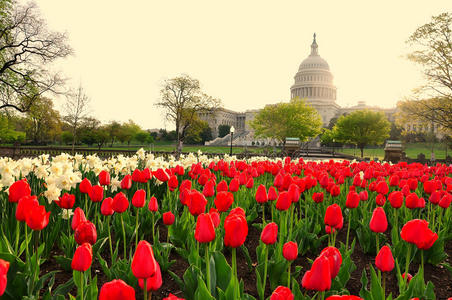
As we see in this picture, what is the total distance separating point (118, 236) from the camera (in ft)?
9.98

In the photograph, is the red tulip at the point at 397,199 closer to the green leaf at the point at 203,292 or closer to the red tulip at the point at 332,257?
the red tulip at the point at 332,257

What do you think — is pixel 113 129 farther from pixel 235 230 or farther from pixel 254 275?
pixel 235 230

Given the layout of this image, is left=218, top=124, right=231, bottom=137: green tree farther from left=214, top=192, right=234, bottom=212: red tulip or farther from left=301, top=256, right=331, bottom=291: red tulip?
left=301, top=256, right=331, bottom=291: red tulip

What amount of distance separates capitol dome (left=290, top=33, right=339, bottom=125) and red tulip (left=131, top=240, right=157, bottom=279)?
101 m

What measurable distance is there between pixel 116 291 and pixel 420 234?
64.0 inches

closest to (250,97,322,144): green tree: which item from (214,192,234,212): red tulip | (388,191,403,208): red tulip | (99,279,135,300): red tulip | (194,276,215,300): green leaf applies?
(388,191,403,208): red tulip

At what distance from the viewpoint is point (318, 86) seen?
99562 millimetres

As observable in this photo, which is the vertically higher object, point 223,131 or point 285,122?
point 223,131

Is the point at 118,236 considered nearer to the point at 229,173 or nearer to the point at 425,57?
the point at 229,173

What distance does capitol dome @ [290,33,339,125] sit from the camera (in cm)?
9852

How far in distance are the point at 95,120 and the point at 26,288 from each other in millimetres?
52095

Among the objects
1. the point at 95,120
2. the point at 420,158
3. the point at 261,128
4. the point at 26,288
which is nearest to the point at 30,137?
the point at 95,120

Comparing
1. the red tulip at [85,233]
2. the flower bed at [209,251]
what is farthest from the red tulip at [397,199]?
the red tulip at [85,233]

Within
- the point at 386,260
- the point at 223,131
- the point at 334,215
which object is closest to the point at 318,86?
the point at 223,131
